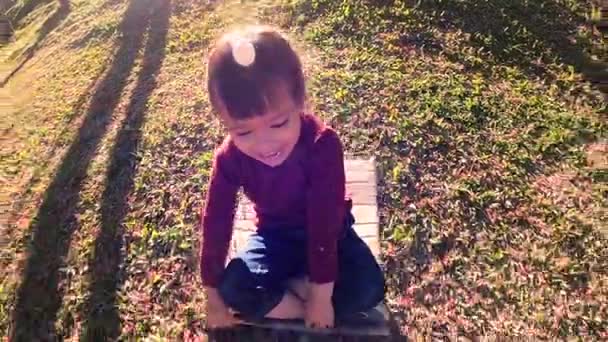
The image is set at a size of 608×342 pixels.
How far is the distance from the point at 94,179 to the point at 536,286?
2876 millimetres

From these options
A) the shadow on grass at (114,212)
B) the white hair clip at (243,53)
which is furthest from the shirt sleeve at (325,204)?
the shadow on grass at (114,212)

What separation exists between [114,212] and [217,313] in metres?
1.38

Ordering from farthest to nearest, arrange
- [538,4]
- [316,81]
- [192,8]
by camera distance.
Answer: [192,8]
[538,4]
[316,81]

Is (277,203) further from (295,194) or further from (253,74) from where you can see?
(253,74)

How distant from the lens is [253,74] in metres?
1.91

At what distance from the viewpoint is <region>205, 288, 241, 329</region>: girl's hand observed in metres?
2.50

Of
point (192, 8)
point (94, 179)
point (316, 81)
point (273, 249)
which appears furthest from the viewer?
point (192, 8)

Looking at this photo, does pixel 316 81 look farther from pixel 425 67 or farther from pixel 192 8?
pixel 192 8

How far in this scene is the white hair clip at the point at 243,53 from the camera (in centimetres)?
190

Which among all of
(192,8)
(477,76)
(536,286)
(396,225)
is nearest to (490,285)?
(536,286)

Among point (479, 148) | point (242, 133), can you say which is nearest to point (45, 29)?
point (479, 148)

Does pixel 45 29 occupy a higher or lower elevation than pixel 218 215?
lower

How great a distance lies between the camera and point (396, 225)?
10.6 feet

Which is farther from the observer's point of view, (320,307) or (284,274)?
(284,274)
